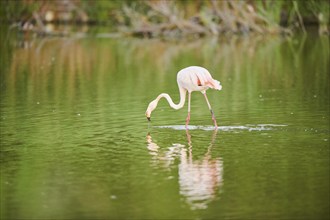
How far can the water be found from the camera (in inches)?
408

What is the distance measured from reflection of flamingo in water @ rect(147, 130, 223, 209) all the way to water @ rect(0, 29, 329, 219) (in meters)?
0.01

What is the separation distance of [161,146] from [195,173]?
225 centimetres

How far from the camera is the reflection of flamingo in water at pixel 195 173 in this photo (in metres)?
10.6

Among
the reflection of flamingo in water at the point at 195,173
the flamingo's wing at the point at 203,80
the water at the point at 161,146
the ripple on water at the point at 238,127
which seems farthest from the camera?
the flamingo's wing at the point at 203,80

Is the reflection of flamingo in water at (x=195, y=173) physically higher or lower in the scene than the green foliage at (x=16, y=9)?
lower

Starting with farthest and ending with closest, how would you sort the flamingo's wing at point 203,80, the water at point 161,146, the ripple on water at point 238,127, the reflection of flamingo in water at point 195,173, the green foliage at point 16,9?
the green foliage at point 16,9
the flamingo's wing at point 203,80
the ripple on water at point 238,127
the reflection of flamingo in water at point 195,173
the water at point 161,146

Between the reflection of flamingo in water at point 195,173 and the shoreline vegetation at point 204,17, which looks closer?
the reflection of flamingo in water at point 195,173

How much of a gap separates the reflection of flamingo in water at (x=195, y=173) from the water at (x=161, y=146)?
0.01 meters

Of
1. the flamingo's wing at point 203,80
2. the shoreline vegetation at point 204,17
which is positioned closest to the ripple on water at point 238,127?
the flamingo's wing at point 203,80

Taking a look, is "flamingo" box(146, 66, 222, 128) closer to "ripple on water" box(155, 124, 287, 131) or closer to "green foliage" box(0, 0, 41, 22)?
"ripple on water" box(155, 124, 287, 131)

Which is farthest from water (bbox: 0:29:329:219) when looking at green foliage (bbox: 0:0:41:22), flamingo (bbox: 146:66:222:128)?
green foliage (bbox: 0:0:41:22)

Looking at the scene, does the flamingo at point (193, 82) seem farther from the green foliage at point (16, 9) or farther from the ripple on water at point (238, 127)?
the green foliage at point (16, 9)

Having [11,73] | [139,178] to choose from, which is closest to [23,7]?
[11,73]

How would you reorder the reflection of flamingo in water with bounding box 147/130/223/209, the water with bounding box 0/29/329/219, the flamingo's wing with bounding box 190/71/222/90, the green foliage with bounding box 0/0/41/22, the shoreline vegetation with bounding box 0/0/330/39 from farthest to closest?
the green foliage with bounding box 0/0/41/22
the shoreline vegetation with bounding box 0/0/330/39
the flamingo's wing with bounding box 190/71/222/90
the reflection of flamingo in water with bounding box 147/130/223/209
the water with bounding box 0/29/329/219
